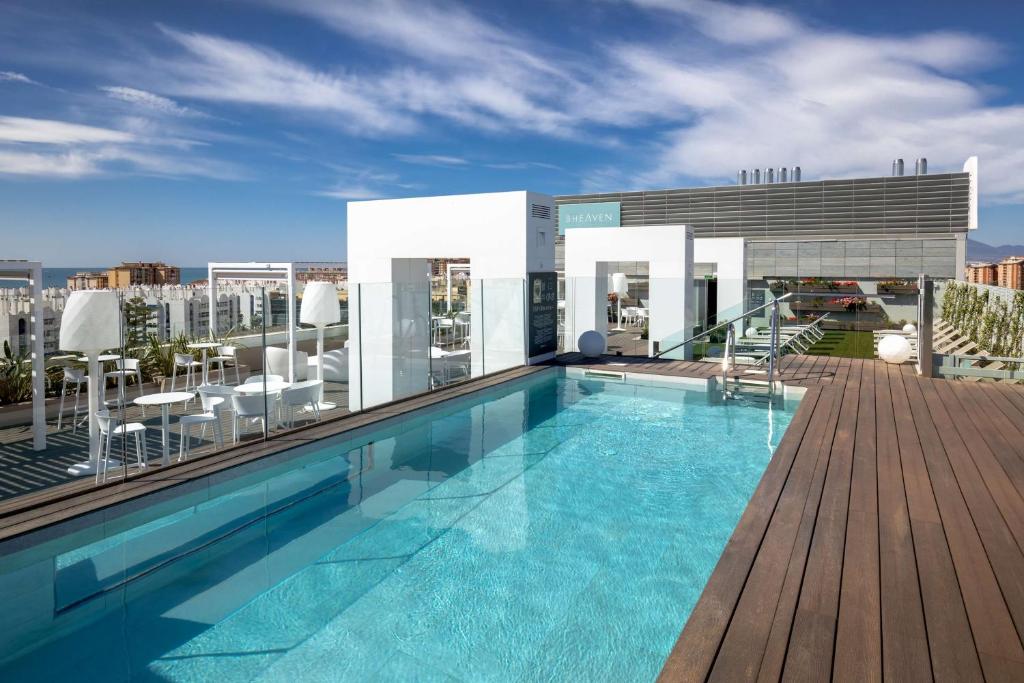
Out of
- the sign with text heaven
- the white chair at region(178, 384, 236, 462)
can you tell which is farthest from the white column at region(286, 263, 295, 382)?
the sign with text heaven

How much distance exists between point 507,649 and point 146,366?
25.5 feet

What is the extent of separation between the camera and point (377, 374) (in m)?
8.02

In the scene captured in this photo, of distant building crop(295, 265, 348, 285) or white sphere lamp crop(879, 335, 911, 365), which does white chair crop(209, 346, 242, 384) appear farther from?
white sphere lamp crop(879, 335, 911, 365)

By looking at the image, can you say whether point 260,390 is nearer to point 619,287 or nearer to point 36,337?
point 36,337

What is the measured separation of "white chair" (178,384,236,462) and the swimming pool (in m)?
0.72

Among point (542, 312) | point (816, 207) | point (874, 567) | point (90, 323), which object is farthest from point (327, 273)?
point (816, 207)

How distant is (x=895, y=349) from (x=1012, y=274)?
45.5ft

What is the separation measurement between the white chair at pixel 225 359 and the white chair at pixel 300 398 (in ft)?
1.52

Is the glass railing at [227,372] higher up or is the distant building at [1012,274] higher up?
the distant building at [1012,274]

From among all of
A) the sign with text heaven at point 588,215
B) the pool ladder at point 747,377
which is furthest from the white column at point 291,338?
the sign with text heaven at point 588,215

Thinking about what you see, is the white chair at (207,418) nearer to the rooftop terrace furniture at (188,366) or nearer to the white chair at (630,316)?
the rooftop terrace furniture at (188,366)

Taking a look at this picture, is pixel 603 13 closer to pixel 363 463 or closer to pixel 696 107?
pixel 696 107

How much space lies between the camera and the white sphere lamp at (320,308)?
7791mm

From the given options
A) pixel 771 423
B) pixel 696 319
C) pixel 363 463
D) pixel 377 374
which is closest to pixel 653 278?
pixel 696 319
